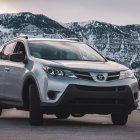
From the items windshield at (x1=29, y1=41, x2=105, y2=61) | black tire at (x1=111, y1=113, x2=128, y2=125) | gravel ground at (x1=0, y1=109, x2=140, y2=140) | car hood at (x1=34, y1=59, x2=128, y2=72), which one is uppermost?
windshield at (x1=29, y1=41, x2=105, y2=61)

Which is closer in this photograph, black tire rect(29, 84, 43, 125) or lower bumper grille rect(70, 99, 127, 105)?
lower bumper grille rect(70, 99, 127, 105)

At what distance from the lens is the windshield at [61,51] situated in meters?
14.0

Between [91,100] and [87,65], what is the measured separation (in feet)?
2.20

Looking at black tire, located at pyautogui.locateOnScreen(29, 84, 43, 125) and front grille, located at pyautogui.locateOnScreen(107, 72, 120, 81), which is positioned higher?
front grille, located at pyautogui.locateOnScreen(107, 72, 120, 81)

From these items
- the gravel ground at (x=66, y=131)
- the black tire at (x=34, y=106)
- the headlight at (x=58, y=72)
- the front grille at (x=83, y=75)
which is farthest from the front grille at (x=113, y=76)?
the black tire at (x=34, y=106)

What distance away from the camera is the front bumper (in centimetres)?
1283

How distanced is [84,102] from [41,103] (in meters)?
0.73

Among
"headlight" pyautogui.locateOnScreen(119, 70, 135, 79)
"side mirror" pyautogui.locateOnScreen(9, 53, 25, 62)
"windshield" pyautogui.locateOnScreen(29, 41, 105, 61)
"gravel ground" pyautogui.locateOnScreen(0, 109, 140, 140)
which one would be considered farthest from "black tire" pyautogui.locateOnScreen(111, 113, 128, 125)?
"side mirror" pyautogui.locateOnScreen(9, 53, 25, 62)

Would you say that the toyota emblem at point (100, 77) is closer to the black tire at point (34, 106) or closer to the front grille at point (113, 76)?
the front grille at point (113, 76)

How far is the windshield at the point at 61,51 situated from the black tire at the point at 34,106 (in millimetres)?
840

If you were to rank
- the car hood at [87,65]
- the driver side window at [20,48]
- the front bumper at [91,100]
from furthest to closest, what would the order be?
the driver side window at [20,48] → the car hood at [87,65] → the front bumper at [91,100]

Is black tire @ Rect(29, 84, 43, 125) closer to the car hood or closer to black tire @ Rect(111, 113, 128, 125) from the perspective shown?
the car hood

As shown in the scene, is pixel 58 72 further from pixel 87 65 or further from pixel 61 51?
pixel 61 51

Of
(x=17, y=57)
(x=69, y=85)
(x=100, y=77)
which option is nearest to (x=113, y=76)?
(x=100, y=77)
